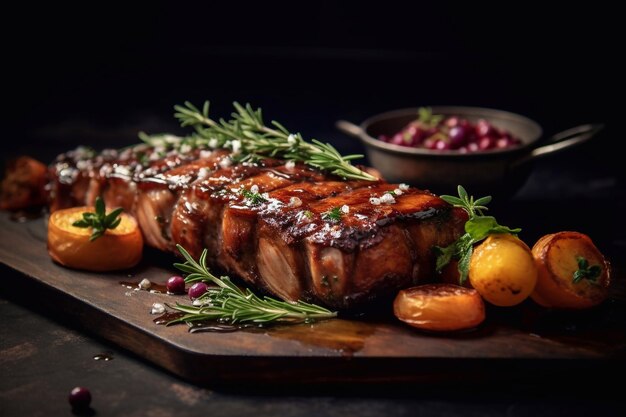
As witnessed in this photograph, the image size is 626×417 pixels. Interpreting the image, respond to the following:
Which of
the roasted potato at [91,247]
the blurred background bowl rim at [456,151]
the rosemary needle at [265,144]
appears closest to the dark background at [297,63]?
the blurred background bowl rim at [456,151]

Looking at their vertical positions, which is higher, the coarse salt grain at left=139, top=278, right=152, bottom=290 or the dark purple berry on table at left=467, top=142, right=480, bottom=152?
the dark purple berry on table at left=467, top=142, right=480, bottom=152

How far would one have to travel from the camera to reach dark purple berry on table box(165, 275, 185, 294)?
3299mm

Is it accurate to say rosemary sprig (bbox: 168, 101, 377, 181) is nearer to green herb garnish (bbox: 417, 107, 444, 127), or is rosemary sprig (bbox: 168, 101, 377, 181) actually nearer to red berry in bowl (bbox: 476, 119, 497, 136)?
green herb garnish (bbox: 417, 107, 444, 127)

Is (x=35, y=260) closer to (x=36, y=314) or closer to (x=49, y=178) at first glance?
(x=36, y=314)

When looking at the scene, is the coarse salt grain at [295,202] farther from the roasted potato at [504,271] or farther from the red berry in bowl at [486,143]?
the red berry in bowl at [486,143]

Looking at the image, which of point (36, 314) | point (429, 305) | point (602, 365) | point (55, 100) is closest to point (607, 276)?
point (602, 365)

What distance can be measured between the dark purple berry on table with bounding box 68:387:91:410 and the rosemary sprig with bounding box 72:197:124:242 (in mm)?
945

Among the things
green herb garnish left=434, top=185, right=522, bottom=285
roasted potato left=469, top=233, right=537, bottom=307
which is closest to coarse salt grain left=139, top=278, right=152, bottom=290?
green herb garnish left=434, top=185, right=522, bottom=285

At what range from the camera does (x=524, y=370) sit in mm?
2703

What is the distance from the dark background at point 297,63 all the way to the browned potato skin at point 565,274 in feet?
8.86

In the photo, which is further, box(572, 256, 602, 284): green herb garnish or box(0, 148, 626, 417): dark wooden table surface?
box(572, 256, 602, 284): green herb garnish

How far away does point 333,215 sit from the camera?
3.03 metres

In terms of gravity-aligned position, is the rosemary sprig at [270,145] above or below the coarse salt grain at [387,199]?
above

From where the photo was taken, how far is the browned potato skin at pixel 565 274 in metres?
2.95
